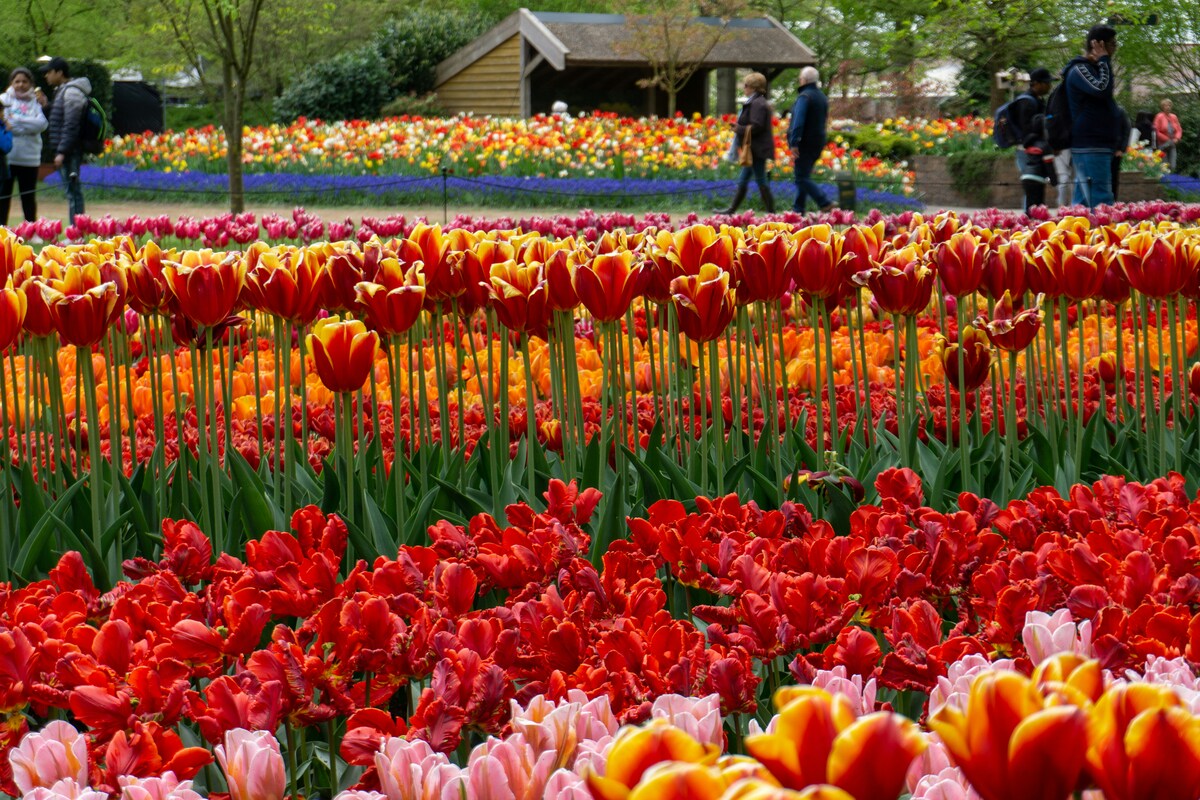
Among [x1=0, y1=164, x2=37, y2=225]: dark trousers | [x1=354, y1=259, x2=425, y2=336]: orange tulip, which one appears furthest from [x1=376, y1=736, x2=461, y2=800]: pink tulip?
[x1=0, y1=164, x2=37, y2=225]: dark trousers

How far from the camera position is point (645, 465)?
10.2ft

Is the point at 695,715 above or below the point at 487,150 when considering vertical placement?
below

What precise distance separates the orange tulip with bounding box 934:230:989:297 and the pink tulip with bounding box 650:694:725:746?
7.27 ft

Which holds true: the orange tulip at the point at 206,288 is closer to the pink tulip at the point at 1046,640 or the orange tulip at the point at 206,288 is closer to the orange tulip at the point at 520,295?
the orange tulip at the point at 520,295

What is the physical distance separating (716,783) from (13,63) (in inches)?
1543

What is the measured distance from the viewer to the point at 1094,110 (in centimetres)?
1200

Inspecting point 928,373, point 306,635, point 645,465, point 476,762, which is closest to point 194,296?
point 645,465

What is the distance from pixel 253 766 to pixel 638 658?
53 centimetres

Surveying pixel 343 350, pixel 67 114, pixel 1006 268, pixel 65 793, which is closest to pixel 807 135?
pixel 67 114

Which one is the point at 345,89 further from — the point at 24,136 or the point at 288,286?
the point at 288,286

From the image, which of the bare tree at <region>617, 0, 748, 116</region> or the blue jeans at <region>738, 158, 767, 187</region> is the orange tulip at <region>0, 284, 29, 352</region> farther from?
the bare tree at <region>617, 0, 748, 116</region>

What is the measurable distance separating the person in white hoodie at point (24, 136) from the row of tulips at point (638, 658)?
13.1 meters

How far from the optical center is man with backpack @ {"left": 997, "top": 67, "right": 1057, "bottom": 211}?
16.1 m

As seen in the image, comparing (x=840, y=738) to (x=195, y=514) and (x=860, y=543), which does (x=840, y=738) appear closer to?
(x=860, y=543)
